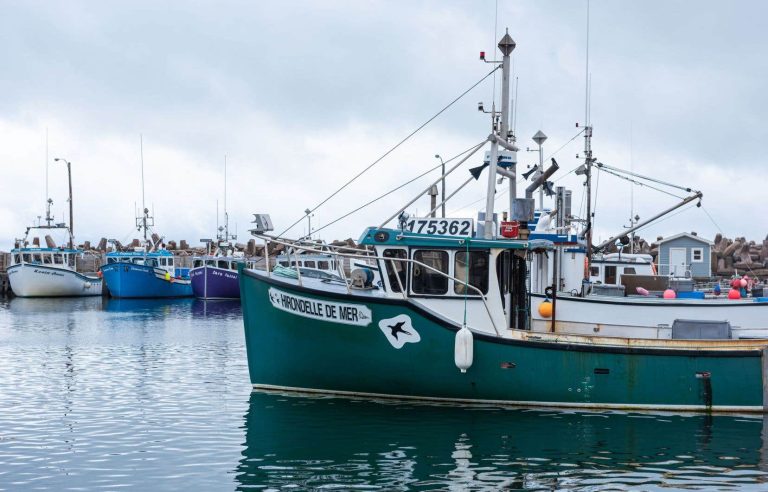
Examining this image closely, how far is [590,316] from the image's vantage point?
23.4 m

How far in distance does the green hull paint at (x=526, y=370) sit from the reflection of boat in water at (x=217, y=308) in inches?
1222

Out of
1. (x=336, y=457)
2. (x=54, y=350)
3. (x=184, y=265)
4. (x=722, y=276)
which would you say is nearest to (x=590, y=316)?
(x=336, y=457)

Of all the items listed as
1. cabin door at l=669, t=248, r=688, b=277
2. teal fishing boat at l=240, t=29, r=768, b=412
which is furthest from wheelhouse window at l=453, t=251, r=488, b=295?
cabin door at l=669, t=248, r=688, b=277

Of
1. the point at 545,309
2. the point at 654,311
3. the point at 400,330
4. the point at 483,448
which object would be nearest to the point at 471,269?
the point at 400,330

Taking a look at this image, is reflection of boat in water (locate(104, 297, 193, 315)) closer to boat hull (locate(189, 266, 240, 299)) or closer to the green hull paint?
boat hull (locate(189, 266, 240, 299))

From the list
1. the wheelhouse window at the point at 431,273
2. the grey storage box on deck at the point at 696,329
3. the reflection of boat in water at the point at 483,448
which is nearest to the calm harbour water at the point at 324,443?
the reflection of boat in water at the point at 483,448

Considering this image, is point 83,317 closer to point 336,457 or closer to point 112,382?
point 112,382

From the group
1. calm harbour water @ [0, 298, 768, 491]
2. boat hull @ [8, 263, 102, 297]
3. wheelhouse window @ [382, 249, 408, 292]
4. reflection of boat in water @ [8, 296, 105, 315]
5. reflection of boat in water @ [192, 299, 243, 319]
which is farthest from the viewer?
boat hull @ [8, 263, 102, 297]

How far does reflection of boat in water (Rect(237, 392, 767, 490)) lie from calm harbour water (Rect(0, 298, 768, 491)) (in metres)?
0.03

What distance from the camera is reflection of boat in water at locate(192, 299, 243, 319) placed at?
169ft

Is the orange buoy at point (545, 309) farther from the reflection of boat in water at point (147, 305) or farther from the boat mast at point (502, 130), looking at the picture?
the reflection of boat in water at point (147, 305)

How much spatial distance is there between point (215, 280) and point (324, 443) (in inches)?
2058

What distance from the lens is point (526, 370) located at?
18531mm

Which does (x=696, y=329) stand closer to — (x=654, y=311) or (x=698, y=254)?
(x=654, y=311)
